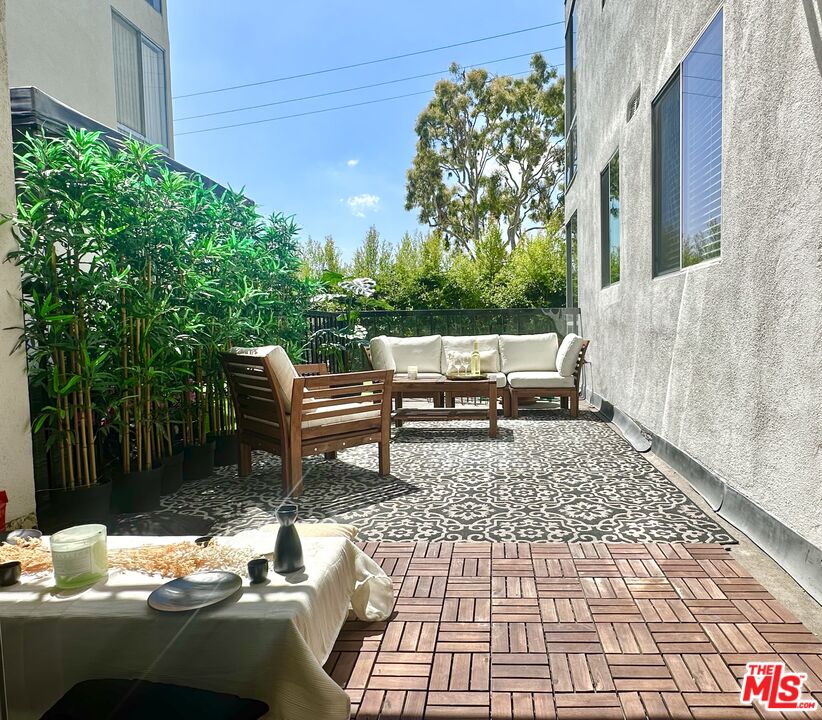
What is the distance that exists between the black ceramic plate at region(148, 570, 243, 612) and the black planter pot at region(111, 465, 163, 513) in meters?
2.16

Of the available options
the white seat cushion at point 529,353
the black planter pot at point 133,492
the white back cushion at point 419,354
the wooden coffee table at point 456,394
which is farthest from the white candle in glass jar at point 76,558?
the white seat cushion at point 529,353

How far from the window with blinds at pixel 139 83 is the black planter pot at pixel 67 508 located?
568 cm

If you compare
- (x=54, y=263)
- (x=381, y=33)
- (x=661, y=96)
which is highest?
(x=381, y=33)

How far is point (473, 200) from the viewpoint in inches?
842

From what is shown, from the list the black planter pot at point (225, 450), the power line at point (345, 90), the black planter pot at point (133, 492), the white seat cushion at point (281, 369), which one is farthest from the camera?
the power line at point (345, 90)

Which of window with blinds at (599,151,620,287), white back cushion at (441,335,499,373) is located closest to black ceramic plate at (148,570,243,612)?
window with blinds at (599,151,620,287)

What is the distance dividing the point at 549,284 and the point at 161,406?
30.9 feet

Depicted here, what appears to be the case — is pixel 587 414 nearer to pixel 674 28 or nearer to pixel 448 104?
pixel 674 28

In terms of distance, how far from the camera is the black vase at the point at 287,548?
1850 mm

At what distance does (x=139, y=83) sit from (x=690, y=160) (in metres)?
7.19

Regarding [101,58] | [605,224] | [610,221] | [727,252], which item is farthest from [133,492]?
[101,58]

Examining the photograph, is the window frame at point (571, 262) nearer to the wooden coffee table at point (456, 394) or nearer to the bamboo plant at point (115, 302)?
the wooden coffee table at point (456, 394)

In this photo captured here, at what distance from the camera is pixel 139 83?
8.04 m

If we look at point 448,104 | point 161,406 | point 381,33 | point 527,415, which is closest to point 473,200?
point 448,104
